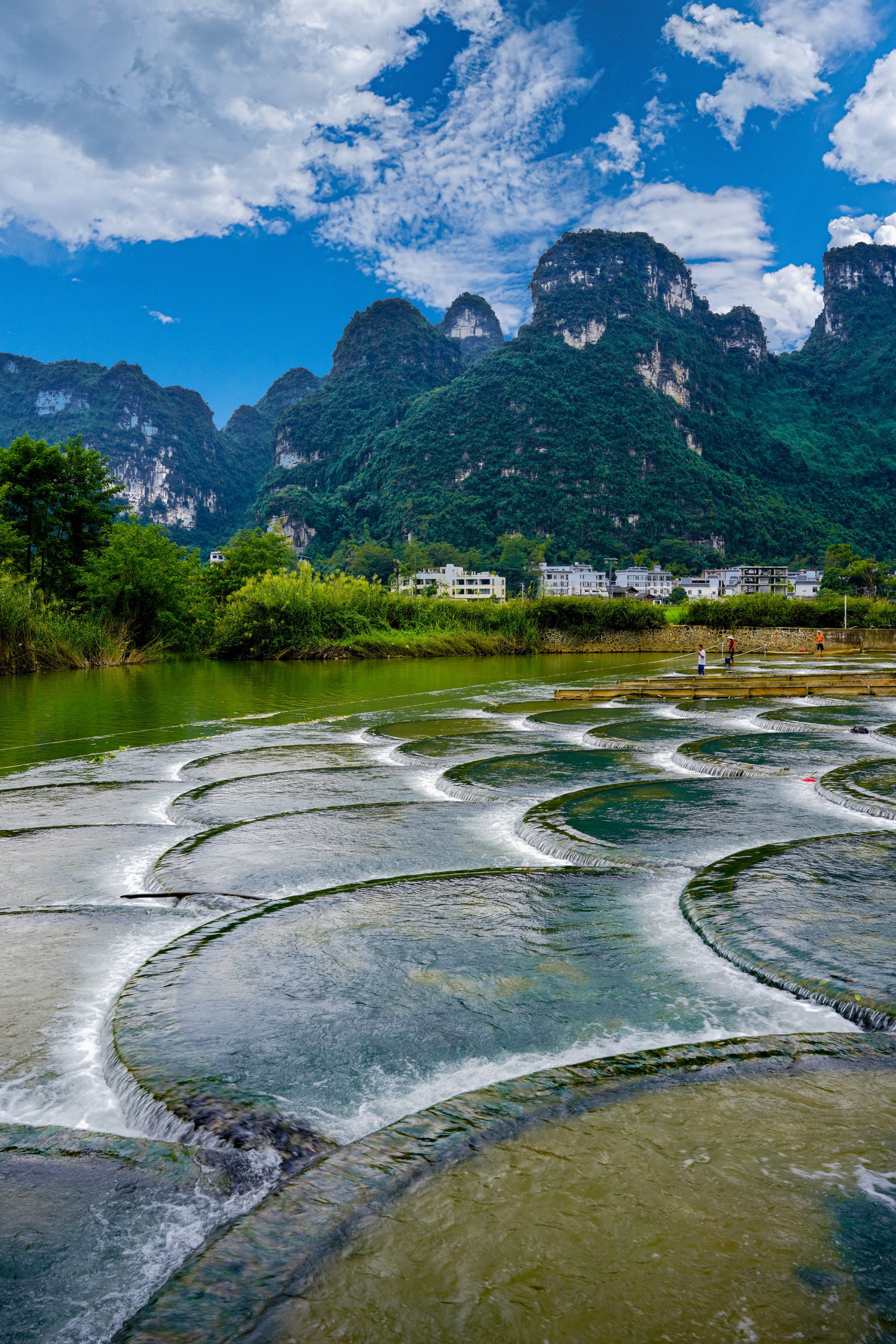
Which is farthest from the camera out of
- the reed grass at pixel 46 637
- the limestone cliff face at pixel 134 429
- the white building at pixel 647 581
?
the limestone cliff face at pixel 134 429

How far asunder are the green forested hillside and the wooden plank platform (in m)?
88.5

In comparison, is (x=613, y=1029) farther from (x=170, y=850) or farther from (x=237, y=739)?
(x=237, y=739)

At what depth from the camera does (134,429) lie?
152 metres

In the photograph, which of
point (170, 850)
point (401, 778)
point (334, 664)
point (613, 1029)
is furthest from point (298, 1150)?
point (334, 664)

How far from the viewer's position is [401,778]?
8.43 meters

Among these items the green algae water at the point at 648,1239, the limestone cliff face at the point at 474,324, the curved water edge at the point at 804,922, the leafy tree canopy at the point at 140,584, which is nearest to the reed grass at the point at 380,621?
the leafy tree canopy at the point at 140,584

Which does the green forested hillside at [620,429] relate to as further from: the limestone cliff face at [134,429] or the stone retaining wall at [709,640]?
the stone retaining wall at [709,640]

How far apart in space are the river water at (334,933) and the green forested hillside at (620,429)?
95847 mm

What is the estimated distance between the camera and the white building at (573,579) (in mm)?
96000

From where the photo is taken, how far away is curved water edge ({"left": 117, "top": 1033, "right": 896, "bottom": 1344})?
1814mm

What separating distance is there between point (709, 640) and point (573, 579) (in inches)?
2567

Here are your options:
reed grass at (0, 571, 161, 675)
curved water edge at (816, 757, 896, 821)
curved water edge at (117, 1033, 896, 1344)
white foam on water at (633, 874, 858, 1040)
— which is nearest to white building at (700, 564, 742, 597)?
reed grass at (0, 571, 161, 675)

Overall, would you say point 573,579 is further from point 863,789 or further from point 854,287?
point 863,789

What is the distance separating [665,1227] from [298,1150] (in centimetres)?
105
